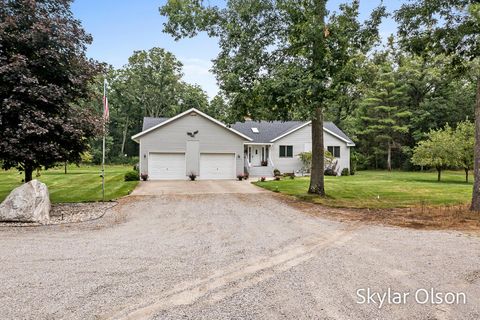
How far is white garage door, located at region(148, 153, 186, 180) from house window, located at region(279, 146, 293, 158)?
27.8 feet

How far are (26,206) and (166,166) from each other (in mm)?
13769

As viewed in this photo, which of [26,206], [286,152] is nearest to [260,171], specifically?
[286,152]

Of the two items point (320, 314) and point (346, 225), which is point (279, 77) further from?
point (320, 314)

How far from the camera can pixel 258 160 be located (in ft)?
90.9

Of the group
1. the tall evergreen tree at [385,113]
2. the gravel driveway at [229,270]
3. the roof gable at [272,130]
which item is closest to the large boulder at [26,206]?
the gravel driveway at [229,270]

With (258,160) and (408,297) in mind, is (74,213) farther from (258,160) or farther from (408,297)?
(258,160)

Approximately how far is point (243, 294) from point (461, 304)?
260 cm

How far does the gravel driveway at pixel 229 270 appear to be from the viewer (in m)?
3.91

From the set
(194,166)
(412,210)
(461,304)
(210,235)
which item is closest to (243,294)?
(461,304)

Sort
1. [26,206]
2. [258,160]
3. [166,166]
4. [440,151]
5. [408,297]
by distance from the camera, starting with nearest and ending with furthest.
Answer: [408,297] < [26,206] < [440,151] < [166,166] < [258,160]

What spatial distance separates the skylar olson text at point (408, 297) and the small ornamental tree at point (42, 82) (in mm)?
9201

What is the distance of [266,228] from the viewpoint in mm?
8523

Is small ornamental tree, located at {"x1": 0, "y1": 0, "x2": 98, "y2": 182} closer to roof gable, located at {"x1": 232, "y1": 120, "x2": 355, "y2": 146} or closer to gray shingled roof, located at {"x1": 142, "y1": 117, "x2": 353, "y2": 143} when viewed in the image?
gray shingled roof, located at {"x1": 142, "y1": 117, "x2": 353, "y2": 143}

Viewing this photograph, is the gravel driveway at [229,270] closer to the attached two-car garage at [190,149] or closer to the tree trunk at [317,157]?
the tree trunk at [317,157]
